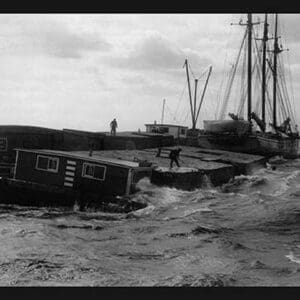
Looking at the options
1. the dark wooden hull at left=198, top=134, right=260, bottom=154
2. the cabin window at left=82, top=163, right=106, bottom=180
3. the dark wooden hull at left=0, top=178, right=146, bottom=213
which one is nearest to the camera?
the dark wooden hull at left=0, top=178, right=146, bottom=213

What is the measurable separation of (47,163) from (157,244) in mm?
13103

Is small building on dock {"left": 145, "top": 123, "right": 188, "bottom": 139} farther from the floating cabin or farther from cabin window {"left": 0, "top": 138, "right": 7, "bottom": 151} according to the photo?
the floating cabin

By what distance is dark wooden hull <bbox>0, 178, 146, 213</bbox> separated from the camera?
2575 centimetres

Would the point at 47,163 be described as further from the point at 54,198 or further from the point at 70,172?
the point at 54,198

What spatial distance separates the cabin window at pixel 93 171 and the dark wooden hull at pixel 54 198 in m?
1.22

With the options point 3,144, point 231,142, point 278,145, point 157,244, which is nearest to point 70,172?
point 157,244

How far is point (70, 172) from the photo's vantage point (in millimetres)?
28250

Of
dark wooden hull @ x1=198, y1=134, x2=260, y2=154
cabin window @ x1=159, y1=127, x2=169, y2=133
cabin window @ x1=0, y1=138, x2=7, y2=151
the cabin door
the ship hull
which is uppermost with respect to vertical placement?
the ship hull

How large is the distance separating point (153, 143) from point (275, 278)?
143 feet

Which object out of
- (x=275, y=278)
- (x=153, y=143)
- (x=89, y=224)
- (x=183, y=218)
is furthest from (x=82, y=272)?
(x=153, y=143)

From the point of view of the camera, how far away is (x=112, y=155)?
36.1 m

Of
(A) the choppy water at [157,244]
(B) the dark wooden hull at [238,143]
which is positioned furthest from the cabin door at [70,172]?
(B) the dark wooden hull at [238,143]

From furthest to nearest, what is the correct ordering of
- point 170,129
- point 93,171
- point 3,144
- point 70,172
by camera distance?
1. point 170,129
2. point 3,144
3. point 70,172
4. point 93,171

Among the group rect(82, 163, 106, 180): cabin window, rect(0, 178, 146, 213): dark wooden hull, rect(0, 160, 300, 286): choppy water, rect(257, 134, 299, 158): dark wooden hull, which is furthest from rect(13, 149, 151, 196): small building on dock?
rect(257, 134, 299, 158): dark wooden hull
